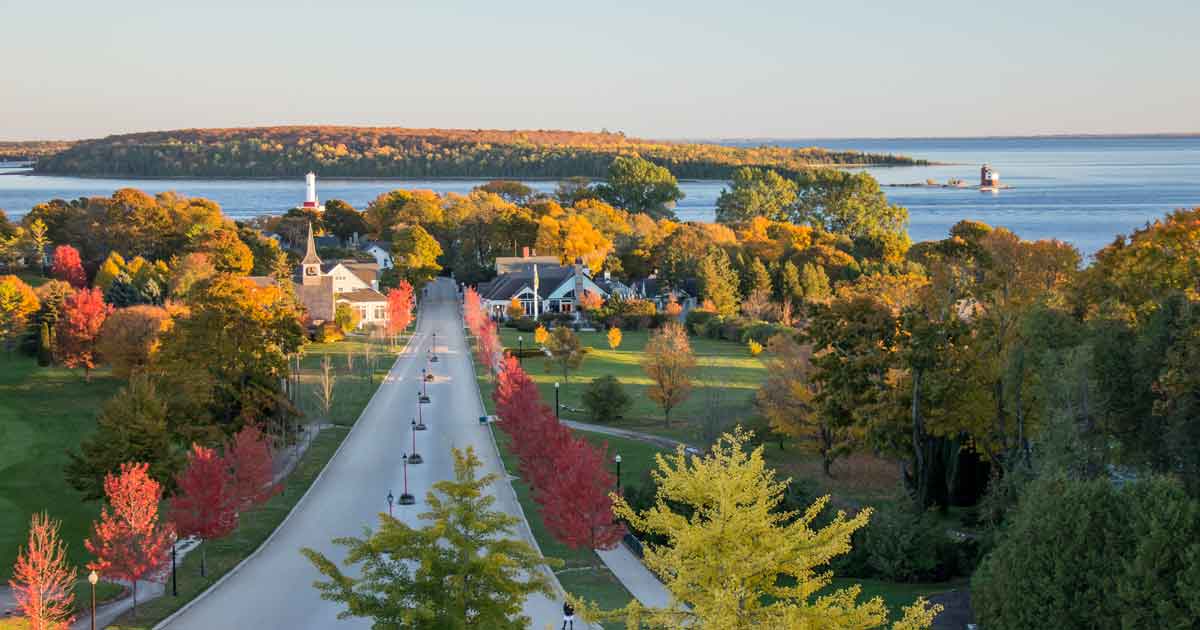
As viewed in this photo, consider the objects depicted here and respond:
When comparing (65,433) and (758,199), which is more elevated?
(758,199)

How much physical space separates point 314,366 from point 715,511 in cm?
5256

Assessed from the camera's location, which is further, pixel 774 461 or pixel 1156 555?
pixel 774 461

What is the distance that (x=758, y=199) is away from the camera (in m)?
144

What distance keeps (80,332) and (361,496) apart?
97.4 ft

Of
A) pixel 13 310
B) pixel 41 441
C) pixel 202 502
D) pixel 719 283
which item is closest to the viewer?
pixel 202 502

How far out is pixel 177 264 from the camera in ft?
282

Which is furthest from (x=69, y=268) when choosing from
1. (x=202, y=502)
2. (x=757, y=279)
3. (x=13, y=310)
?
(x=202, y=502)

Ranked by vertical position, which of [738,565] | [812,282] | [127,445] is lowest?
[812,282]

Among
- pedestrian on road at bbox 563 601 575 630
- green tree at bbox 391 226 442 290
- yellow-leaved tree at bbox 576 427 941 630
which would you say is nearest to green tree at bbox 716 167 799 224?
green tree at bbox 391 226 442 290

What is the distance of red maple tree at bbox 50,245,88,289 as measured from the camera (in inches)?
3605

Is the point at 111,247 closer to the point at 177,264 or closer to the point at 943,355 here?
the point at 177,264

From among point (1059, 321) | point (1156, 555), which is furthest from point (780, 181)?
point (1156, 555)

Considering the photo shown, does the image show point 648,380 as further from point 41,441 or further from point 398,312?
point 41,441

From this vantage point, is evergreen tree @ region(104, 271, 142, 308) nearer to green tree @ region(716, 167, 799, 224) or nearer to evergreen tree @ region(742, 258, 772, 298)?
evergreen tree @ region(742, 258, 772, 298)
